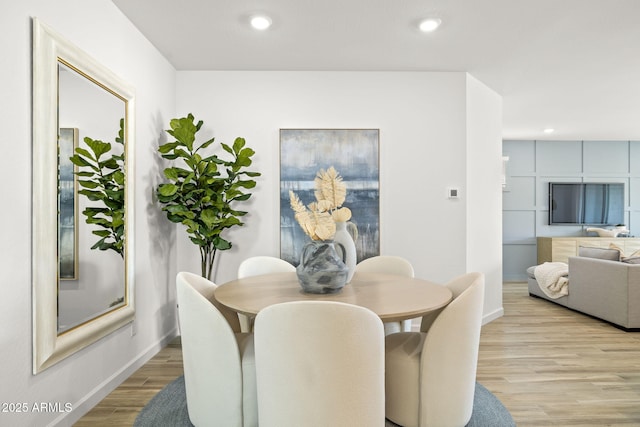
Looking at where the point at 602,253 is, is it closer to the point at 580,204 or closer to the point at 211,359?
the point at 580,204

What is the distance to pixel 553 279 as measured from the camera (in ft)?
17.2

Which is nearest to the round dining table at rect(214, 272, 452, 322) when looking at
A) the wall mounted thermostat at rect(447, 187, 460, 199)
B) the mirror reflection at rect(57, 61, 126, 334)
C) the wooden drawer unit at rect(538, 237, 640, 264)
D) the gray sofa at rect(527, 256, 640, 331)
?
the mirror reflection at rect(57, 61, 126, 334)

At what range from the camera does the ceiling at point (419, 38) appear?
8.97ft

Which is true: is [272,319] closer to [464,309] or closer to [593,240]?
[464,309]

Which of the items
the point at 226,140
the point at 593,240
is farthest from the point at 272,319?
the point at 593,240

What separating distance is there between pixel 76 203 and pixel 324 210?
1.32m

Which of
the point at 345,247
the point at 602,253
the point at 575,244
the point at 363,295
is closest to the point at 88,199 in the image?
the point at 345,247

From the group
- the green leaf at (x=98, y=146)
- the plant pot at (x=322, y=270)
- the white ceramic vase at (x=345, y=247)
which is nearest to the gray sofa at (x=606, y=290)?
the white ceramic vase at (x=345, y=247)

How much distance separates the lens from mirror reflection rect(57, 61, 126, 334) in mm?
2139

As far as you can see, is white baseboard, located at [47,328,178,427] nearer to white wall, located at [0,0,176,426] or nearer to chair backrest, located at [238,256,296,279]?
white wall, located at [0,0,176,426]

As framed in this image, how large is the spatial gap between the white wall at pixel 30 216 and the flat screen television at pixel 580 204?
664cm

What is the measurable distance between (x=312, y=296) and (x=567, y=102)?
467 cm

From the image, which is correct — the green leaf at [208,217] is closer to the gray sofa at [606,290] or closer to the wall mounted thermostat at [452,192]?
the wall mounted thermostat at [452,192]

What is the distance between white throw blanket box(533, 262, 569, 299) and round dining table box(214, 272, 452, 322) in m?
3.57
